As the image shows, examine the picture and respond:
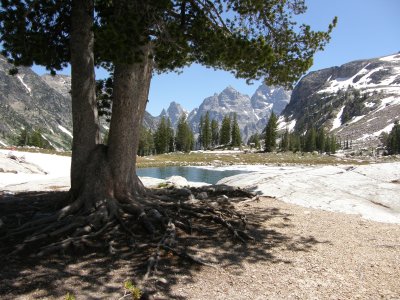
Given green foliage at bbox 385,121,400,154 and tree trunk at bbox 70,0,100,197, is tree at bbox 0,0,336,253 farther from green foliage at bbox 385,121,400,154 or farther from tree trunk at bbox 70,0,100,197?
→ green foliage at bbox 385,121,400,154

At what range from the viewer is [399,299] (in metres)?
5.46

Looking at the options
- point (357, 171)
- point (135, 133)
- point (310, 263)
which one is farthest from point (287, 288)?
point (357, 171)

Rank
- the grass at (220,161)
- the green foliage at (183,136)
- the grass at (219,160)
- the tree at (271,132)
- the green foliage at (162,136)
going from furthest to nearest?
the green foliage at (183,136) → the green foliage at (162,136) → the tree at (271,132) → the grass at (220,161) → the grass at (219,160)

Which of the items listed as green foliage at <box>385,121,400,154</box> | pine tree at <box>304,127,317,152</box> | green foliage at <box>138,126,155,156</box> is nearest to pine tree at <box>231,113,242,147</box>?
green foliage at <box>138,126,155,156</box>

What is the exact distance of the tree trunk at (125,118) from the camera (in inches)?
361

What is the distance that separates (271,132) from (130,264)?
117412 mm

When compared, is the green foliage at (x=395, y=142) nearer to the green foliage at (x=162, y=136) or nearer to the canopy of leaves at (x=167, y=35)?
the green foliage at (x=162, y=136)

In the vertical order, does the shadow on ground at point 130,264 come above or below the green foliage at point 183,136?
below

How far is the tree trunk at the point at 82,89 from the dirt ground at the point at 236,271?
351 cm

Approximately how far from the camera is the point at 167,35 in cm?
876

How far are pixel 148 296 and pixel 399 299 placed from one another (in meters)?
4.14

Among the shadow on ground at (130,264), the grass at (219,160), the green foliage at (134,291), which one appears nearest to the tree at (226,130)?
the grass at (219,160)

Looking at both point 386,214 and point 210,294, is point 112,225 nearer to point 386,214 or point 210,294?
point 210,294

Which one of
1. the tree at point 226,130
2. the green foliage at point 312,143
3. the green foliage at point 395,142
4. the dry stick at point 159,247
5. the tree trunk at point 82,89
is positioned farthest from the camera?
the green foliage at point 312,143
